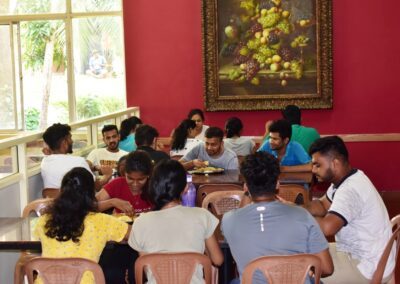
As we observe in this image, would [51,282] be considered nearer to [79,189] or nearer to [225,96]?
[79,189]

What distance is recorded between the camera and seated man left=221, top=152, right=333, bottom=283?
10.2 ft

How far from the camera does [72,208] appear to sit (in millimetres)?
3387

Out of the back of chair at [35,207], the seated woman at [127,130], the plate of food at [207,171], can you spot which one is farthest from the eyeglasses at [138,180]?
the seated woman at [127,130]

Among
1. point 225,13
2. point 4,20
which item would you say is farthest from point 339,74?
point 4,20

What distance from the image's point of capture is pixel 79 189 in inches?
136

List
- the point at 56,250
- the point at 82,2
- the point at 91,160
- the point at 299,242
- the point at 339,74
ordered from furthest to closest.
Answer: the point at 82,2, the point at 339,74, the point at 91,160, the point at 56,250, the point at 299,242

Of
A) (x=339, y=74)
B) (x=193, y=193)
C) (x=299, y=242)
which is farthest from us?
(x=339, y=74)

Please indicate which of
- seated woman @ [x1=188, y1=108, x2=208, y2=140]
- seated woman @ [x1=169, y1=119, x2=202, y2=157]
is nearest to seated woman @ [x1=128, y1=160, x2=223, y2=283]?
seated woman @ [x1=169, y1=119, x2=202, y2=157]

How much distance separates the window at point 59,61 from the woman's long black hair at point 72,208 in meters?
6.06

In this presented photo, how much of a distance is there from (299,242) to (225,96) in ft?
19.7

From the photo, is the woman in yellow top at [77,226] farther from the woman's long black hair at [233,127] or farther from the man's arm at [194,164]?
the woman's long black hair at [233,127]

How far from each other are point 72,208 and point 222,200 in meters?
1.73

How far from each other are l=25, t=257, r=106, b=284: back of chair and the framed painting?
19.8ft

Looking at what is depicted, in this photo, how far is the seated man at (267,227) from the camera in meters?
3.10
